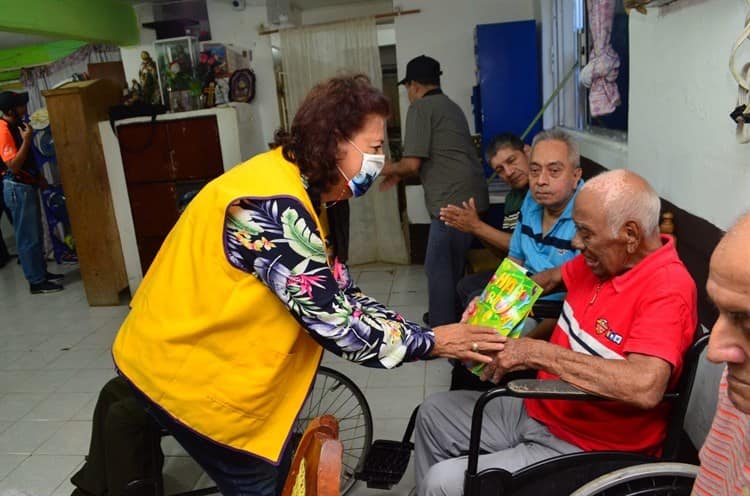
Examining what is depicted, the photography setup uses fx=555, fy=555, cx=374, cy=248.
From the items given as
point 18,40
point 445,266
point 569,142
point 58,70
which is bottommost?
point 445,266

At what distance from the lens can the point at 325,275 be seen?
116cm

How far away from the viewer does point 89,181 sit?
167 inches

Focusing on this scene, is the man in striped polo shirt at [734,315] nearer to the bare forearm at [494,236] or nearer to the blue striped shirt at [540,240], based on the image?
the blue striped shirt at [540,240]

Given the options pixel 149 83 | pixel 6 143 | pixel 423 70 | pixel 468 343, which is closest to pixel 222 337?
pixel 468 343

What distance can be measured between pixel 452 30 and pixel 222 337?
3.89 meters

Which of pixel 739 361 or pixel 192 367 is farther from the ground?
pixel 739 361

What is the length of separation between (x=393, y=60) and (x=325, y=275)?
17.4ft

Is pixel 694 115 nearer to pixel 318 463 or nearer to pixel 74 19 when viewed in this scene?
pixel 318 463

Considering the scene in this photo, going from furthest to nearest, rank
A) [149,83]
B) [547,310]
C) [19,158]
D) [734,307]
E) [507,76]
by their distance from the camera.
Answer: [19,158] < [149,83] < [507,76] < [547,310] < [734,307]

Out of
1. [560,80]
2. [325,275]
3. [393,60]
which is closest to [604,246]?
[325,275]

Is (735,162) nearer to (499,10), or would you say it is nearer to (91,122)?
(499,10)

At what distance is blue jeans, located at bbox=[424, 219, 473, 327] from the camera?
3.08 metres

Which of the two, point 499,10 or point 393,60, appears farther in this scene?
point 393,60

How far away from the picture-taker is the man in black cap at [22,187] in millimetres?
4762
